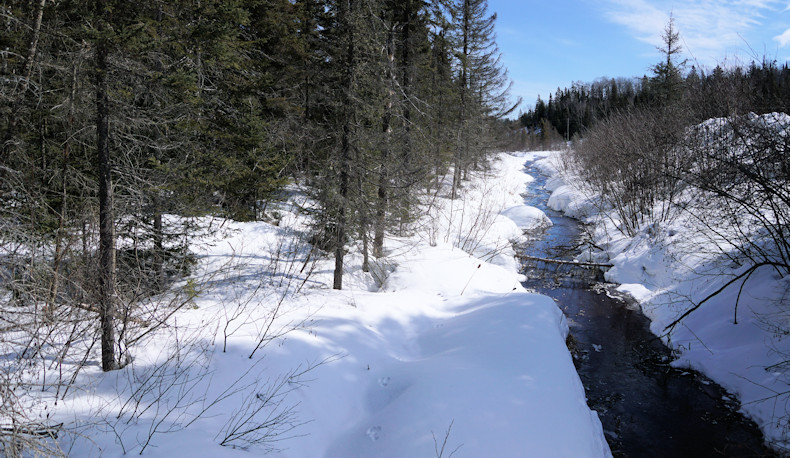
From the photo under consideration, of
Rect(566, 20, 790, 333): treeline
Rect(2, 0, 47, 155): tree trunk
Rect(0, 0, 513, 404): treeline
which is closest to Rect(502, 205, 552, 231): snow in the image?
Rect(566, 20, 790, 333): treeline

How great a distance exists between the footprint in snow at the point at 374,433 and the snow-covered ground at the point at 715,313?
5555 millimetres

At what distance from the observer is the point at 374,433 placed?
4.89m

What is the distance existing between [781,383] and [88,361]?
32.5 ft

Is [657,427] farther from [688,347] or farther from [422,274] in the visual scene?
[422,274]

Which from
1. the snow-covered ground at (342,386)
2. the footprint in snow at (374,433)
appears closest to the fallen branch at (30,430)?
the snow-covered ground at (342,386)

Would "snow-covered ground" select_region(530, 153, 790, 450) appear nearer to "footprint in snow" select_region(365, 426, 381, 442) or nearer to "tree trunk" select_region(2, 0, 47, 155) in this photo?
"footprint in snow" select_region(365, 426, 381, 442)

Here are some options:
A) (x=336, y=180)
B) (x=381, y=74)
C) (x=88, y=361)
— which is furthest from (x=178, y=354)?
(x=381, y=74)

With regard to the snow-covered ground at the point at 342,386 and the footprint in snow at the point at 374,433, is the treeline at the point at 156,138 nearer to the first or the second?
the snow-covered ground at the point at 342,386

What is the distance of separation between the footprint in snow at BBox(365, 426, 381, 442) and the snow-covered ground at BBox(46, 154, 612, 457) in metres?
0.02

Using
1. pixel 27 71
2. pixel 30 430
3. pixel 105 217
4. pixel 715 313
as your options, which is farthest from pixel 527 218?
pixel 30 430

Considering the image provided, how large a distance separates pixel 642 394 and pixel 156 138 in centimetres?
1124

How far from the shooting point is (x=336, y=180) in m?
9.25

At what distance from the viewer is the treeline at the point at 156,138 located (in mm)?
4660

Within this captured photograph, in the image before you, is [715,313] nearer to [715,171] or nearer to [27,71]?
[715,171]
